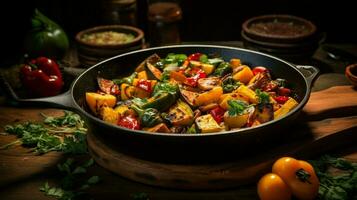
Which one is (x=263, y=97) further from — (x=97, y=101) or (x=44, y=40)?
(x=44, y=40)

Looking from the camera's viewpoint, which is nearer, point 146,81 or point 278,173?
point 278,173

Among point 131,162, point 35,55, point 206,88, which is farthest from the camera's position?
point 35,55

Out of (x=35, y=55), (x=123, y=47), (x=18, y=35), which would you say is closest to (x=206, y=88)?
(x=123, y=47)

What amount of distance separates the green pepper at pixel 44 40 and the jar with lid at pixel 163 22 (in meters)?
0.87

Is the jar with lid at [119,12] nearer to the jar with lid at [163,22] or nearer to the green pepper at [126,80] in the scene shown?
the jar with lid at [163,22]

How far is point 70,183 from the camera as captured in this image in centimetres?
258

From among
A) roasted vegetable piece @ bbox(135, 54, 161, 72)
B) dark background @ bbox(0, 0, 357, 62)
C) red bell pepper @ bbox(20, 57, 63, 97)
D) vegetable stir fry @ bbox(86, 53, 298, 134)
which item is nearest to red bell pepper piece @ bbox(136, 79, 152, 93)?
vegetable stir fry @ bbox(86, 53, 298, 134)

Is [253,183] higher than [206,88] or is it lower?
lower

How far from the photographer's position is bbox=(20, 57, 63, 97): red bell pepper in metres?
3.75

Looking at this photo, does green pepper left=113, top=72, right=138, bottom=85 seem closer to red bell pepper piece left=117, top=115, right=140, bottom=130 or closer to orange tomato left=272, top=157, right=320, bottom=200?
red bell pepper piece left=117, top=115, right=140, bottom=130

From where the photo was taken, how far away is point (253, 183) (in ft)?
8.62

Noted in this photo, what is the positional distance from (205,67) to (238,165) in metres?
1.00

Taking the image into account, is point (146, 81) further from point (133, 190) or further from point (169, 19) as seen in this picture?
point (169, 19)

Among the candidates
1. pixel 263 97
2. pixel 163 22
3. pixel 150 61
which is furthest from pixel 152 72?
pixel 163 22
